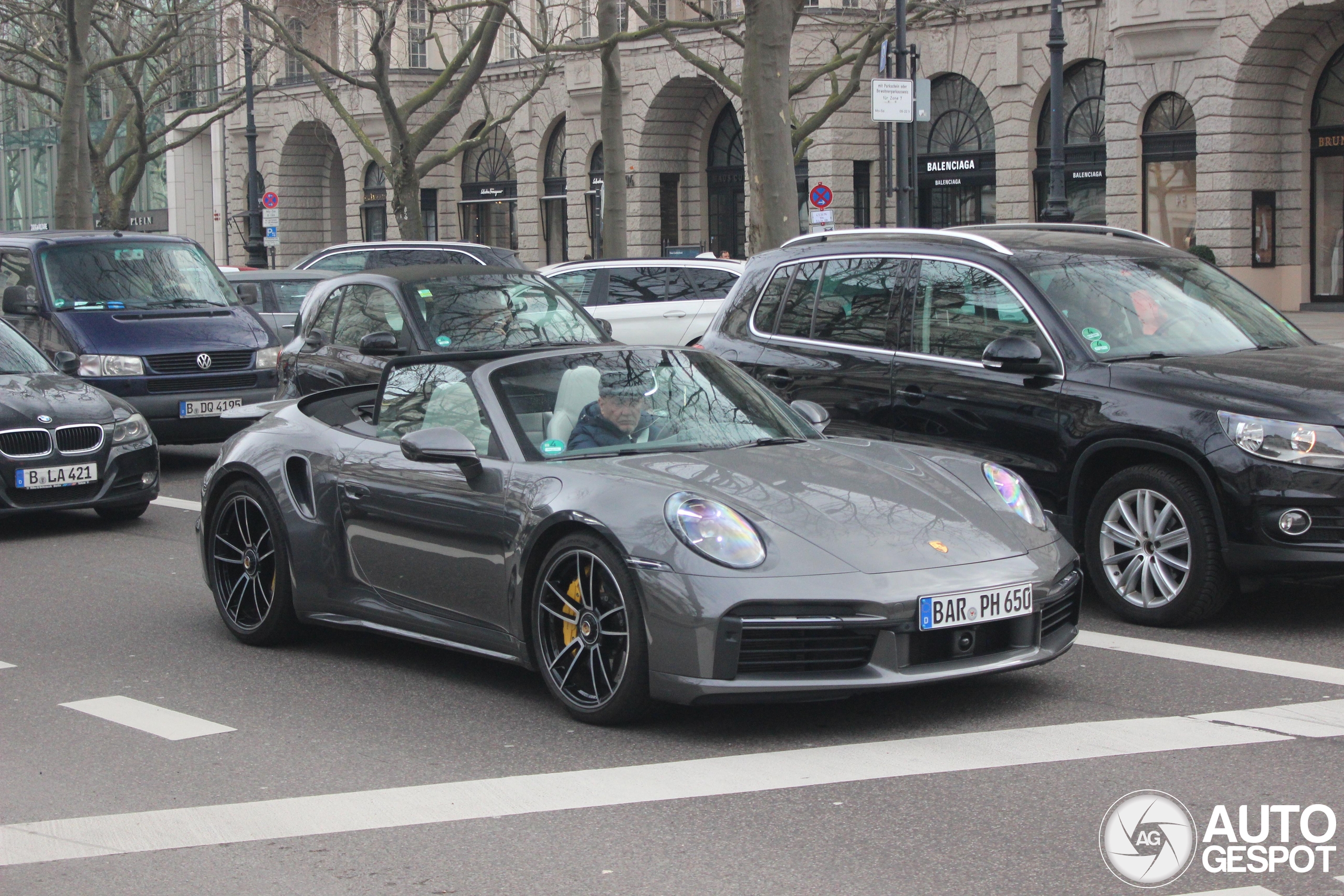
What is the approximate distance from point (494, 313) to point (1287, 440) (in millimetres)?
6906

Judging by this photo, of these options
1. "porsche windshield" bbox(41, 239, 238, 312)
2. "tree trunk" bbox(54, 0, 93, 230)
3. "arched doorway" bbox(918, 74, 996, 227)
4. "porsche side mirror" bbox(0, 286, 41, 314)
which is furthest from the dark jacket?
"arched doorway" bbox(918, 74, 996, 227)

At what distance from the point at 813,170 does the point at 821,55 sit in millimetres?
2751

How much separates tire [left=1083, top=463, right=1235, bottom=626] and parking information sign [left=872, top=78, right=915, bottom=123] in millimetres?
15600

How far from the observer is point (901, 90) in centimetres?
2336

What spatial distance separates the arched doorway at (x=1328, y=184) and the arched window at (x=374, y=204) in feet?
109

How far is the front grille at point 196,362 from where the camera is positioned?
14508 mm

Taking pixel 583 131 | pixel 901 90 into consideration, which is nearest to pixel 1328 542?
pixel 901 90

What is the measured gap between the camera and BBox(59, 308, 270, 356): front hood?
47.5 feet

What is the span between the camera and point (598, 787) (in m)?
5.36

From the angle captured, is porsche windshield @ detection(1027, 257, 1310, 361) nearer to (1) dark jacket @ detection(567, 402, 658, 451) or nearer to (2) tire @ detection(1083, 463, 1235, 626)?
(2) tire @ detection(1083, 463, 1235, 626)

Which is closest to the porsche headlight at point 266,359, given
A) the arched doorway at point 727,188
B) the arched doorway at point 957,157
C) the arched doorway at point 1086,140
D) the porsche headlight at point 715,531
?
the porsche headlight at point 715,531

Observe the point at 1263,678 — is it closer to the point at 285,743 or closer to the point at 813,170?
the point at 285,743

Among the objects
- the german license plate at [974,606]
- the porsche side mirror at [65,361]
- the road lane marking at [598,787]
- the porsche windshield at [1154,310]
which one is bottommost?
the road lane marking at [598,787]

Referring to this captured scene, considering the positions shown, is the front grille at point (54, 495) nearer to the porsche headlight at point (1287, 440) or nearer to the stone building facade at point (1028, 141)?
the porsche headlight at point (1287, 440)
